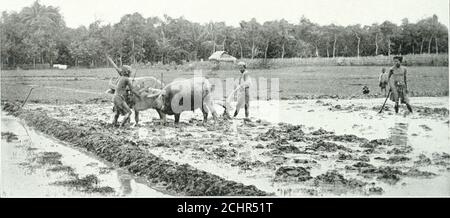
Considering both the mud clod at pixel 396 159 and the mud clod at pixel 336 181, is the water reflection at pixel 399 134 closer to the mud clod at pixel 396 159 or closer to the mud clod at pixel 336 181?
the mud clod at pixel 396 159

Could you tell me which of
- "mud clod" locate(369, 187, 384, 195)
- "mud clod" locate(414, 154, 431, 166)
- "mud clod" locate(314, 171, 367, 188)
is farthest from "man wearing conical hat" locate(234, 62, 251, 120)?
A: "mud clod" locate(369, 187, 384, 195)

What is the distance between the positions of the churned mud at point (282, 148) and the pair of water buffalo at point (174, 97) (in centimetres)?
35

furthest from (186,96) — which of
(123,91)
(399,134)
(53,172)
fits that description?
(399,134)

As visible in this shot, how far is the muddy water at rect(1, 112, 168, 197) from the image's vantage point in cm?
647

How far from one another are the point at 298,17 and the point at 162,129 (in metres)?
3.54

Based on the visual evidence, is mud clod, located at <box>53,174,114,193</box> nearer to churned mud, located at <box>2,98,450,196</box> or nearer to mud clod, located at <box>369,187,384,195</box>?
churned mud, located at <box>2,98,450,196</box>

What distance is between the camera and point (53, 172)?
24.1ft

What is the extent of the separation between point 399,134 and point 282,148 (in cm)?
250

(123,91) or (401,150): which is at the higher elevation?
(123,91)

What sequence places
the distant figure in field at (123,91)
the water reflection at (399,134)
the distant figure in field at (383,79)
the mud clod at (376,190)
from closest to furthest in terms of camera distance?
the mud clod at (376,190) < the water reflection at (399,134) < the distant figure in field at (123,91) < the distant figure in field at (383,79)

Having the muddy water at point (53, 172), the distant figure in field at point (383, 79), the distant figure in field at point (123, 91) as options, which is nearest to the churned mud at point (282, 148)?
the muddy water at point (53, 172)

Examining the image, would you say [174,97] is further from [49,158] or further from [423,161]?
[423,161]

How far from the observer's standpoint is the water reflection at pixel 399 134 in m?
8.64
